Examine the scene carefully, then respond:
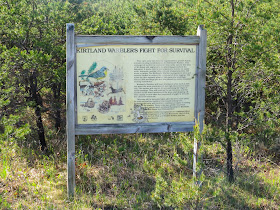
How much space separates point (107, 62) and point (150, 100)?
2.42ft

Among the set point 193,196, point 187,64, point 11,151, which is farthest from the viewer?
point 11,151

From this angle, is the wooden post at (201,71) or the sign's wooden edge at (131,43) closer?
the sign's wooden edge at (131,43)

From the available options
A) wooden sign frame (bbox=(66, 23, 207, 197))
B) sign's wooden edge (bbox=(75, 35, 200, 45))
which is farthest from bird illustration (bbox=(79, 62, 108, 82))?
sign's wooden edge (bbox=(75, 35, 200, 45))

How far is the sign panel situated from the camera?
166 inches

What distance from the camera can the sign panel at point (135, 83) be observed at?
4207 millimetres

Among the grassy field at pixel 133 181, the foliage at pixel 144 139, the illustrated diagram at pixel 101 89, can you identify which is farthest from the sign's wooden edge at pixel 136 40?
the grassy field at pixel 133 181

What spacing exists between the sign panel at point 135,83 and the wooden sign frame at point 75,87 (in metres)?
0.05

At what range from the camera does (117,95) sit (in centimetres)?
429

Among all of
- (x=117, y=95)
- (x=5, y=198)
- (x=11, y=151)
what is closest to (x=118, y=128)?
(x=117, y=95)

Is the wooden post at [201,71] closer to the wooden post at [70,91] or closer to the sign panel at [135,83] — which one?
the sign panel at [135,83]

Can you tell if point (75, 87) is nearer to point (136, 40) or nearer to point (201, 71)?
point (136, 40)

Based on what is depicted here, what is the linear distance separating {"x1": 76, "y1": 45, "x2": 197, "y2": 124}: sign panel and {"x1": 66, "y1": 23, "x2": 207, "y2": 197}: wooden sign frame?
0.05m

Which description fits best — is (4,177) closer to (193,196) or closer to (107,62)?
(107,62)

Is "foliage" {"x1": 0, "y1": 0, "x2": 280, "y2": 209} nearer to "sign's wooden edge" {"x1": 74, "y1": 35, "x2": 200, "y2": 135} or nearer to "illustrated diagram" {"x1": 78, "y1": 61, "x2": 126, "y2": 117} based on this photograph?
"sign's wooden edge" {"x1": 74, "y1": 35, "x2": 200, "y2": 135}
